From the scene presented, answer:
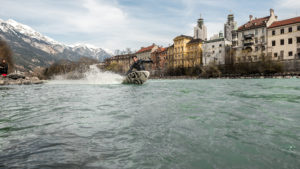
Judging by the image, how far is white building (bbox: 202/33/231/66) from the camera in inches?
2736

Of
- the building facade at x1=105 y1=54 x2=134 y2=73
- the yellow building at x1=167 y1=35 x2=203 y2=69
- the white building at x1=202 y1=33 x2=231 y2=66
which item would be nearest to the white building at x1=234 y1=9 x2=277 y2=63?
the white building at x1=202 y1=33 x2=231 y2=66

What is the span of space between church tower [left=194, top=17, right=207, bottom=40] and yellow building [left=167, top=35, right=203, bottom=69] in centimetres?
2560

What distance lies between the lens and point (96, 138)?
3.08 m

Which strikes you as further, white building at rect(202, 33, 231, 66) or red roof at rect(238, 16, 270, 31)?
white building at rect(202, 33, 231, 66)

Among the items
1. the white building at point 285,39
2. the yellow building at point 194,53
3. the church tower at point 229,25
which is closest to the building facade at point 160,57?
the yellow building at point 194,53

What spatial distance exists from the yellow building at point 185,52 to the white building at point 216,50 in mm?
3726

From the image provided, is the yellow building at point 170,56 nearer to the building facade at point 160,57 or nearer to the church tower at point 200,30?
the building facade at point 160,57

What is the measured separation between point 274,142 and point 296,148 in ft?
0.88

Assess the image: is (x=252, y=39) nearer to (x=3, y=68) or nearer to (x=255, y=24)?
(x=255, y=24)

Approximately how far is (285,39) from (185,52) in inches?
1510

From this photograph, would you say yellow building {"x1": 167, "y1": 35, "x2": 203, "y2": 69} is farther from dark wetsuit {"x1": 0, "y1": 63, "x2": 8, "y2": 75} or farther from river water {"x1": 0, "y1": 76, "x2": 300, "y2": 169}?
river water {"x1": 0, "y1": 76, "x2": 300, "y2": 169}

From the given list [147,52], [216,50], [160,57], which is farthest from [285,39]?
[147,52]

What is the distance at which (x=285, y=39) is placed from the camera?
5203 cm

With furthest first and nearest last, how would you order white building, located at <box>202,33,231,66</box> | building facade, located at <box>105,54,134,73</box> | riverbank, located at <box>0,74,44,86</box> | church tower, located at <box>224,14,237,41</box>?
building facade, located at <box>105,54,134,73</box> → church tower, located at <box>224,14,237,41</box> → white building, located at <box>202,33,231,66</box> → riverbank, located at <box>0,74,44,86</box>
